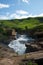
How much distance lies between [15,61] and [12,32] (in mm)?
56398

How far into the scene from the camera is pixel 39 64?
2630 centimetres

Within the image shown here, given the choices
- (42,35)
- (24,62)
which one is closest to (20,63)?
(24,62)

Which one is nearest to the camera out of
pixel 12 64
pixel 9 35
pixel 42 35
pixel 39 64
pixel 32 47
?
pixel 12 64

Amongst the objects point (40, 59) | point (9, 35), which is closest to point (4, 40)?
point (9, 35)

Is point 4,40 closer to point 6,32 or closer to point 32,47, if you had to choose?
point 6,32

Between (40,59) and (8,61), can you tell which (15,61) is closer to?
(8,61)

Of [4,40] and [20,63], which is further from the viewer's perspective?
[4,40]

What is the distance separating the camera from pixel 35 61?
84.2 ft

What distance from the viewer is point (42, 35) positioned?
223 ft

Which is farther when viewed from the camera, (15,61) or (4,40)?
(4,40)

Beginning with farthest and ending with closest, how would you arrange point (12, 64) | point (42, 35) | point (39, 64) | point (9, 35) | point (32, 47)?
point (9, 35), point (42, 35), point (32, 47), point (39, 64), point (12, 64)

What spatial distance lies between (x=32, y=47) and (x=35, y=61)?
1555 cm

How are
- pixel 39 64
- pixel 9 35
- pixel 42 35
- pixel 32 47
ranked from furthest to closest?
pixel 9 35 < pixel 42 35 < pixel 32 47 < pixel 39 64

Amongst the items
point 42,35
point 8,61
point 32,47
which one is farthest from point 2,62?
point 42,35
